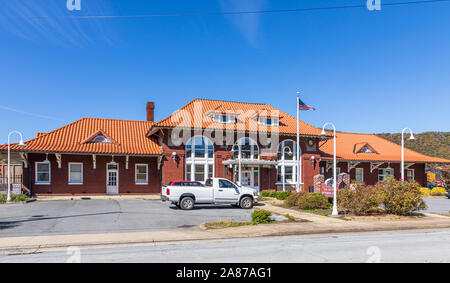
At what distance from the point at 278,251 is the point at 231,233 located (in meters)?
3.38

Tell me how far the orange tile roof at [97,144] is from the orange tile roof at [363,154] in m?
17.0

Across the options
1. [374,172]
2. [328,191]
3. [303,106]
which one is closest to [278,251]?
[328,191]

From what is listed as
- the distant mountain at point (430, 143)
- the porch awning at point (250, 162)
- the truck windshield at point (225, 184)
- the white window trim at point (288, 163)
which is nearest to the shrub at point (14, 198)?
the truck windshield at point (225, 184)

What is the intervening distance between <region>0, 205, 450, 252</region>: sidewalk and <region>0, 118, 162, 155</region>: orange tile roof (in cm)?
1559

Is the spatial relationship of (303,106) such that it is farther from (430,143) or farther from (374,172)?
(430,143)

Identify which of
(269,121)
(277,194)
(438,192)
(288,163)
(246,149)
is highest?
(269,121)

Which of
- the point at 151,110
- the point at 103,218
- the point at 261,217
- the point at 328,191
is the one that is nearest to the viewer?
the point at 261,217

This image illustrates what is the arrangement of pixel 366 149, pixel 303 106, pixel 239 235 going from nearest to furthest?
1. pixel 239 235
2. pixel 303 106
3. pixel 366 149

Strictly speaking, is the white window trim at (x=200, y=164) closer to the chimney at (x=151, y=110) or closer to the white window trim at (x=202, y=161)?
the white window trim at (x=202, y=161)

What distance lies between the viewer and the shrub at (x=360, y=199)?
17.7 meters

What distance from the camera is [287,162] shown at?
31.3 meters

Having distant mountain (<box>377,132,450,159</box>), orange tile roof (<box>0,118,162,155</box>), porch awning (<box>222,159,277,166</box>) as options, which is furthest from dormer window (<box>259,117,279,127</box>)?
distant mountain (<box>377,132,450,159</box>)

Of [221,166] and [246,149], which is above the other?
[246,149]
